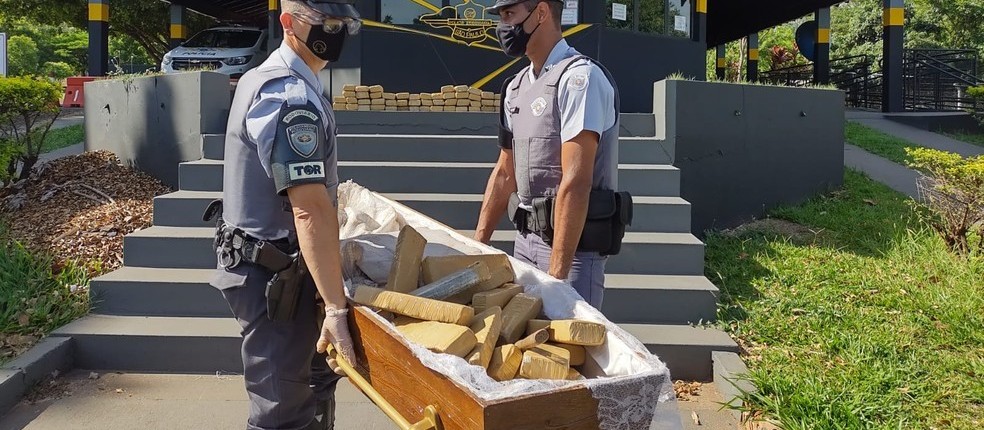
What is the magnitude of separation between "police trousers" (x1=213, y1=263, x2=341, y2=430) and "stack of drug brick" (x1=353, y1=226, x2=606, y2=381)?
1.26 feet

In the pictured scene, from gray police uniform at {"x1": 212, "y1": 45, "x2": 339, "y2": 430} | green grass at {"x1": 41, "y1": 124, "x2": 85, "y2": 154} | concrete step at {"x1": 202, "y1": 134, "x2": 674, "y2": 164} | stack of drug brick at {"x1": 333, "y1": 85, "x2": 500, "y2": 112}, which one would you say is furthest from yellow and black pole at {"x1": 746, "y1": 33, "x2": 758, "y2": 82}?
gray police uniform at {"x1": 212, "y1": 45, "x2": 339, "y2": 430}

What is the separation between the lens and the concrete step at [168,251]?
512cm

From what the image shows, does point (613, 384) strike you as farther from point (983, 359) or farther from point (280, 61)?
point (983, 359)

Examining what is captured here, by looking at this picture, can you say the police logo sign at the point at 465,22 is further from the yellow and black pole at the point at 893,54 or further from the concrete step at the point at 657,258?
the yellow and black pole at the point at 893,54

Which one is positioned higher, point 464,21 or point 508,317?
point 464,21

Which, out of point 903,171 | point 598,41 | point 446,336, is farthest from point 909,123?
point 446,336

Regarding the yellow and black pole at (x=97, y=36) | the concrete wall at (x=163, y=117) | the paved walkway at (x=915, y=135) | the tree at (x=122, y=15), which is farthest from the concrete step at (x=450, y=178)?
the tree at (x=122, y=15)

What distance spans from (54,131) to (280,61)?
13584mm

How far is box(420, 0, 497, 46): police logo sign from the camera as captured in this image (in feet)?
31.0

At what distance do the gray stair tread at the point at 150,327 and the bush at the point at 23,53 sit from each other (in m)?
32.4

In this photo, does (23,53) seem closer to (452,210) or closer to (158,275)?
(158,275)

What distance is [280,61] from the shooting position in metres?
2.43

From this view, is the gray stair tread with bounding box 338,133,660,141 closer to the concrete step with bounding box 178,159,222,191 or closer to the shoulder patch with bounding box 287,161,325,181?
the concrete step with bounding box 178,159,222,191

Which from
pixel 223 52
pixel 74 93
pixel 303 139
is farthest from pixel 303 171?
pixel 74 93
